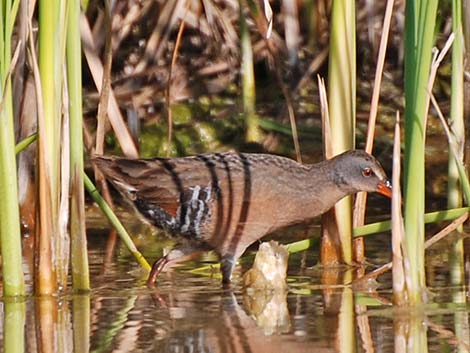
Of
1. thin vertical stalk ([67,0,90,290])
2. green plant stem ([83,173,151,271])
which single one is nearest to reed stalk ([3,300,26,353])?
thin vertical stalk ([67,0,90,290])

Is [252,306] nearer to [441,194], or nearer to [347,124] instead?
[347,124]

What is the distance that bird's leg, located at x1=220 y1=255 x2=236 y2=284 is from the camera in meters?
5.61

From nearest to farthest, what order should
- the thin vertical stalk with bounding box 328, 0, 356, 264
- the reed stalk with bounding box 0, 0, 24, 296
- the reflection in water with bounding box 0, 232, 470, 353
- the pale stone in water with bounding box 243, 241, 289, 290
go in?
the reflection in water with bounding box 0, 232, 470, 353
the reed stalk with bounding box 0, 0, 24, 296
the pale stone in water with bounding box 243, 241, 289, 290
the thin vertical stalk with bounding box 328, 0, 356, 264

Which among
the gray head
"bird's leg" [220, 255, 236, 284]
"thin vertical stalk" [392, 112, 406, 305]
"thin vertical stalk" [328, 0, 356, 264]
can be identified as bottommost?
"bird's leg" [220, 255, 236, 284]

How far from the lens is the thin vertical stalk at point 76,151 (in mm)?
4797

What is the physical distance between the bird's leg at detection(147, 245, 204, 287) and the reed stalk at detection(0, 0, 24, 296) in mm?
821

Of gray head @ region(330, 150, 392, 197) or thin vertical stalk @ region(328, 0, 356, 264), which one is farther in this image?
gray head @ region(330, 150, 392, 197)

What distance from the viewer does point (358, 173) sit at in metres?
5.84

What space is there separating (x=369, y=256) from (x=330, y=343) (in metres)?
1.91

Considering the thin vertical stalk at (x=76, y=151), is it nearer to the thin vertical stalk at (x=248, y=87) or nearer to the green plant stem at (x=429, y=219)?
the green plant stem at (x=429, y=219)

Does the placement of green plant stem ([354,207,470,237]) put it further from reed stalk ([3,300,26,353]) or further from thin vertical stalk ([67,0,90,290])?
reed stalk ([3,300,26,353])

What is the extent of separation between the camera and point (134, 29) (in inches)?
314

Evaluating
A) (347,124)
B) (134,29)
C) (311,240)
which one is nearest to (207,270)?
(311,240)

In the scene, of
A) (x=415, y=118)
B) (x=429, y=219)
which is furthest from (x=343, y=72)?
(x=415, y=118)
